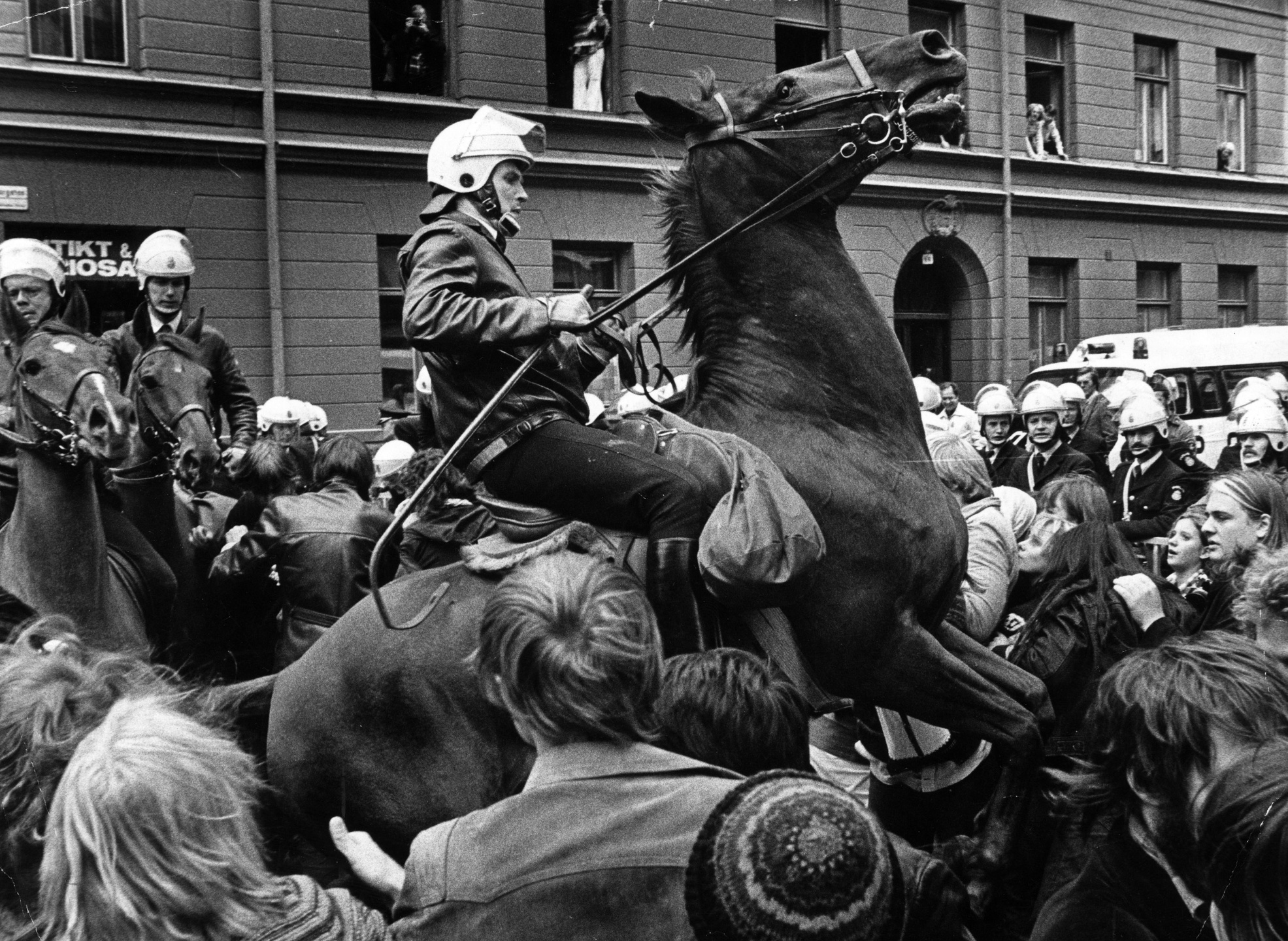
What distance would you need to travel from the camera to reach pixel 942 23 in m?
19.0

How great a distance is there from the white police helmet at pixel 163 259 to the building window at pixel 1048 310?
1703 centimetres

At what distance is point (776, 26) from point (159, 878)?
12694 millimetres

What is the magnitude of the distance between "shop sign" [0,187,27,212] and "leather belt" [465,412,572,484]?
12.1 meters

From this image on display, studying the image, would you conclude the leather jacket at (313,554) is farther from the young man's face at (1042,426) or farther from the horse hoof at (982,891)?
the young man's face at (1042,426)

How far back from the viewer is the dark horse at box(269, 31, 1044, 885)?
366 centimetres

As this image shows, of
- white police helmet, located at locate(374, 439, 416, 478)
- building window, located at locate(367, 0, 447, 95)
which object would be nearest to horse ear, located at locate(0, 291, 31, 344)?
white police helmet, located at locate(374, 439, 416, 478)

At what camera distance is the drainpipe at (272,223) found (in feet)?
50.5

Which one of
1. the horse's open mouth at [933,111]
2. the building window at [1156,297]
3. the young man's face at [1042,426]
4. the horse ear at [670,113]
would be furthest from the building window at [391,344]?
the building window at [1156,297]

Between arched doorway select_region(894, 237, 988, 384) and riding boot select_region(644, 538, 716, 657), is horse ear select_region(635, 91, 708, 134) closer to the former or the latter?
riding boot select_region(644, 538, 716, 657)

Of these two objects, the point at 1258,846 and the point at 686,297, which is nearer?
the point at 1258,846

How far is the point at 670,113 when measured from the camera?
4.32 metres

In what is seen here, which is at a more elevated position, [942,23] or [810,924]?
[942,23]

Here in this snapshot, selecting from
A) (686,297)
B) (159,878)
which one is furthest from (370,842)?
(686,297)

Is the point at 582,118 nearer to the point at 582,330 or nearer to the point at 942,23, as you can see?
the point at 942,23
